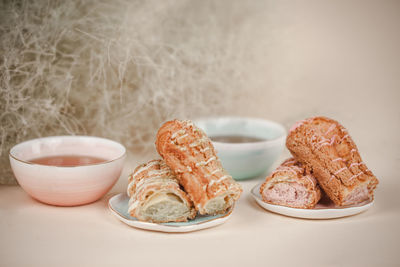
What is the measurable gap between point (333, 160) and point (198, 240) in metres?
0.58

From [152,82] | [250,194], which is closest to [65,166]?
[250,194]

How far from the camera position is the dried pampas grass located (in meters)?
2.27

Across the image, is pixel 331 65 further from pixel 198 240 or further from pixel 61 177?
pixel 61 177

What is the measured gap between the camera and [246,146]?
2.12 metres

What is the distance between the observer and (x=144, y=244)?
1615 mm

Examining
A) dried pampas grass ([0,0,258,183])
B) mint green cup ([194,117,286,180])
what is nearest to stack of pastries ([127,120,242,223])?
mint green cup ([194,117,286,180])

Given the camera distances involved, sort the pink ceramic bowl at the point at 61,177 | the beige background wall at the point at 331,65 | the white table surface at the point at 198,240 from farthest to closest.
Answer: the beige background wall at the point at 331,65 → the pink ceramic bowl at the point at 61,177 → the white table surface at the point at 198,240

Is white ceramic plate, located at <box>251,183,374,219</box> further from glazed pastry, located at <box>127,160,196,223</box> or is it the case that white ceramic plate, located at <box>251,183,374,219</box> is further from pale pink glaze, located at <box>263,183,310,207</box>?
glazed pastry, located at <box>127,160,196,223</box>

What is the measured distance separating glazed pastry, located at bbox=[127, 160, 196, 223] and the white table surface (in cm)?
6

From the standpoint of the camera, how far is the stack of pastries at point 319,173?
5.97 feet

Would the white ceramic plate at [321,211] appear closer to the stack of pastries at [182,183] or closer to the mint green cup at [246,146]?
the stack of pastries at [182,183]

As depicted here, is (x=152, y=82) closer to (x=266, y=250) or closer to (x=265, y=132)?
(x=265, y=132)

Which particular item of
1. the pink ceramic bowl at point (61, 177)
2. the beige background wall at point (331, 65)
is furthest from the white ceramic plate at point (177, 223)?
the beige background wall at point (331, 65)

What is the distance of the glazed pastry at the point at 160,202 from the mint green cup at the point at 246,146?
17.8 inches
